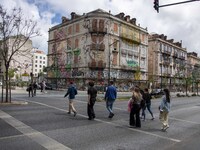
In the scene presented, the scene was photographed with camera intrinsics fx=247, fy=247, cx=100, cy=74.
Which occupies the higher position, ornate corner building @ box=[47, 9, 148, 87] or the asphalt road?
ornate corner building @ box=[47, 9, 148, 87]

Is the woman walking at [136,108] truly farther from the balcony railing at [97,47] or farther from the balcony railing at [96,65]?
the balcony railing at [97,47]

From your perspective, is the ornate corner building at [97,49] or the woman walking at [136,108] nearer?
the woman walking at [136,108]

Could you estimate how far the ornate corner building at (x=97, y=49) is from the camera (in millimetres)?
51531

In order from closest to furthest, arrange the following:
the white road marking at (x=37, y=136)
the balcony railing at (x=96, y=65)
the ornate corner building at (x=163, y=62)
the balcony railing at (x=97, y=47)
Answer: the white road marking at (x=37, y=136)
the balcony railing at (x=96, y=65)
the balcony railing at (x=97, y=47)
the ornate corner building at (x=163, y=62)

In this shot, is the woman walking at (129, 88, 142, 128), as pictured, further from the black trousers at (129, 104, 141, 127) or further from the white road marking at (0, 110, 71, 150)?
the white road marking at (0, 110, 71, 150)

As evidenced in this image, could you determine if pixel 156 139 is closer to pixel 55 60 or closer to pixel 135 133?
pixel 135 133

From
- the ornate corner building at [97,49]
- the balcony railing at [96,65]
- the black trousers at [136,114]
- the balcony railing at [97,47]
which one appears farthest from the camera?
the ornate corner building at [97,49]

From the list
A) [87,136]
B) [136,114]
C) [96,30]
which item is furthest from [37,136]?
[96,30]

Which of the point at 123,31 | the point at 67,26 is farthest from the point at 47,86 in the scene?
the point at 123,31

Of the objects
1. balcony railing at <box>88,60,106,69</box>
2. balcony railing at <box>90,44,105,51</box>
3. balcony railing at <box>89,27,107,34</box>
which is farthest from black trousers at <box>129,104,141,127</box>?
balcony railing at <box>89,27,107,34</box>

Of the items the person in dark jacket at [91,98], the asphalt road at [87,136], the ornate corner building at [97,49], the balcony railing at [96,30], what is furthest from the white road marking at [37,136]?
the balcony railing at [96,30]

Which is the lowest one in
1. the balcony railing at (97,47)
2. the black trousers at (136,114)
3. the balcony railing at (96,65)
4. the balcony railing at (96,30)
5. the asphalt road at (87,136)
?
the asphalt road at (87,136)

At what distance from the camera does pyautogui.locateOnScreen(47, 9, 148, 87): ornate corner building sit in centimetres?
5153

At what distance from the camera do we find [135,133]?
8.93 meters
